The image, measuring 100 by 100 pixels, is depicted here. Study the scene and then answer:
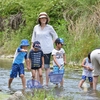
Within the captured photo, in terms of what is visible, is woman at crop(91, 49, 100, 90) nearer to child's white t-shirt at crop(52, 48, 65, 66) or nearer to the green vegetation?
child's white t-shirt at crop(52, 48, 65, 66)

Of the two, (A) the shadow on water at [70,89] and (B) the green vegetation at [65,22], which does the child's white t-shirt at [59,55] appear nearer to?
(A) the shadow on water at [70,89]

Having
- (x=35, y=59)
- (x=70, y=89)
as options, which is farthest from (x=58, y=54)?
(x=70, y=89)

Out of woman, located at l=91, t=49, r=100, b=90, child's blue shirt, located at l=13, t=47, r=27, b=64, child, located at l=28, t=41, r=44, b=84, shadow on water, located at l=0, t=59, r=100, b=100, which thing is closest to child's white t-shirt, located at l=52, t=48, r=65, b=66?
child, located at l=28, t=41, r=44, b=84

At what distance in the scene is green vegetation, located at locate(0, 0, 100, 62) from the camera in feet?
56.3

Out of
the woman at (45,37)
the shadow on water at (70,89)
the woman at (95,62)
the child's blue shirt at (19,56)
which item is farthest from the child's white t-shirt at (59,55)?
the woman at (95,62)

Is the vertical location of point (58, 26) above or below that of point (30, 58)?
above

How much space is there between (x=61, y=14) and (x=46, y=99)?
1414 cm

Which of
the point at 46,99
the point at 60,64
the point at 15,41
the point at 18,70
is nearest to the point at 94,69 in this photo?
the point at 60,64

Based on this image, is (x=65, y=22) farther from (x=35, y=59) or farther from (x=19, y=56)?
(x=19, y=56)

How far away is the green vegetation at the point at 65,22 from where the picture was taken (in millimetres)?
17172

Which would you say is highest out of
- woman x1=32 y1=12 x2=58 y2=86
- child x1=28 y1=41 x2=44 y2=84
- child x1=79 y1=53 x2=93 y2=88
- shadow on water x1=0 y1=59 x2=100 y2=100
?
woman x1=32 y1=12 x2=58 y2=86

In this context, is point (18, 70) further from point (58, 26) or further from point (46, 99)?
point (58, 26)

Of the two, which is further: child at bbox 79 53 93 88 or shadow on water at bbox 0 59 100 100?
child at bbox 79 53 93 88

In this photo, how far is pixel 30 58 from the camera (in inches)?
437
